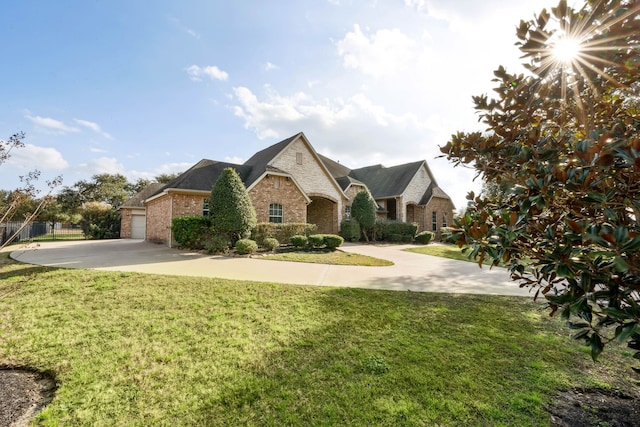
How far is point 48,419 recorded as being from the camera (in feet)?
8.01

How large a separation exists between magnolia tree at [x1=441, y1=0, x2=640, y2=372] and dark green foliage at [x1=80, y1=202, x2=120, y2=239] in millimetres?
28569

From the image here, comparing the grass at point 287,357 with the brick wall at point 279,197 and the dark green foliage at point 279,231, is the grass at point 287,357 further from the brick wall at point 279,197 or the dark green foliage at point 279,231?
the brick wall at point 279,197

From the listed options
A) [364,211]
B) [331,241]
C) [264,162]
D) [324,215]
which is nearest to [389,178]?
[364,211]

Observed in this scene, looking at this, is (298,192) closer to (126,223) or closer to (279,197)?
(279,197)

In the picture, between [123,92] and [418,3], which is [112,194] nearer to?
[123,92]

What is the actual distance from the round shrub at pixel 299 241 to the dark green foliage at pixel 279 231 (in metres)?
1.05

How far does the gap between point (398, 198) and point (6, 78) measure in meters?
23.0

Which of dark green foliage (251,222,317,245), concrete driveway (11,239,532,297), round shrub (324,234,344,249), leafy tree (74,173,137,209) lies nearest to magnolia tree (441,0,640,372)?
concrete driveway (11,239,532,297)

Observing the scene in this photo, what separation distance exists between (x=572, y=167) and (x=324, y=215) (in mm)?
20129

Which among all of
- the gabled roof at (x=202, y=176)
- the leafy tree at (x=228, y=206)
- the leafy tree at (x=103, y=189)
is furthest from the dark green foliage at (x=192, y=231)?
the leafy tree at (x=103, y=189)

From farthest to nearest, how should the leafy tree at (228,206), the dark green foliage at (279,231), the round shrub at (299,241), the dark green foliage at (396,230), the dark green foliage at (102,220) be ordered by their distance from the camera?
the dark green foliage at (102,220), the dark green foliage at (396,230), the dark green foliage at (279,231), the round shrub at (299,241), the leafy tree at (228,206)

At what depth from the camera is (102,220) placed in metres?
23.8

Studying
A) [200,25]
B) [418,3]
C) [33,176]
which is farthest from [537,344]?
[200,25]

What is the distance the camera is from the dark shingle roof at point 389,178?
25141 millimetres
